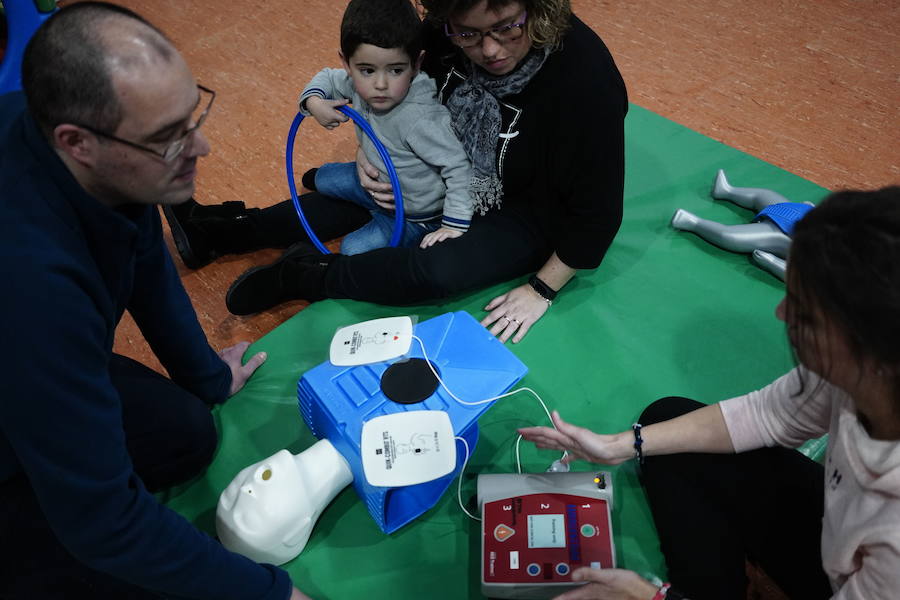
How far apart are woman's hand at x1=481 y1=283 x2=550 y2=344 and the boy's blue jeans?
0.27m

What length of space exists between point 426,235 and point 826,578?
3.46 ft

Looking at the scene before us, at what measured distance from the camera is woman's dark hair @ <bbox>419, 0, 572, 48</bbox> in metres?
1.17

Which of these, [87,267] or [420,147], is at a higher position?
[87,267]

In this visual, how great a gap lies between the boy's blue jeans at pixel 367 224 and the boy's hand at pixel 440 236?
0.29 ft

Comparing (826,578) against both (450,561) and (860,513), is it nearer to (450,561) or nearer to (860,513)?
(860,513)

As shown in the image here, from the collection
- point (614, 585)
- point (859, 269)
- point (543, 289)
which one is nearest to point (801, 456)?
point (614, 585)

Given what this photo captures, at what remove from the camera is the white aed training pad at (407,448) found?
1095 mm

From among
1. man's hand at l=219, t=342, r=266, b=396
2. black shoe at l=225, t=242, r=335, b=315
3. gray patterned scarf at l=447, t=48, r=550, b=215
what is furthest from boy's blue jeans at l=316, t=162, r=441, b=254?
man's hand at l=219, t=342, r=266, b=396

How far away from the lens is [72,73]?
0.75 m

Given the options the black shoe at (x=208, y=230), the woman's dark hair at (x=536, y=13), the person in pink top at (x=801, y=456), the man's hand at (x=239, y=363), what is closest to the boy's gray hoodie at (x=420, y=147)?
the woman's dark hair at (x=536, y=13)

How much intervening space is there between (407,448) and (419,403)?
0.30ft

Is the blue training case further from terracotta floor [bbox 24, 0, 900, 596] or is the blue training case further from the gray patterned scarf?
→ terracotta floor [bbox 24, 0, 900, 596]

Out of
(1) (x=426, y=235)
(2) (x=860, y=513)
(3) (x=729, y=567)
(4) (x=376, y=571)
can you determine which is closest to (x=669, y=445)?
(3) (x=729, y=567)

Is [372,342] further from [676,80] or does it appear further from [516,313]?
[676,80]
